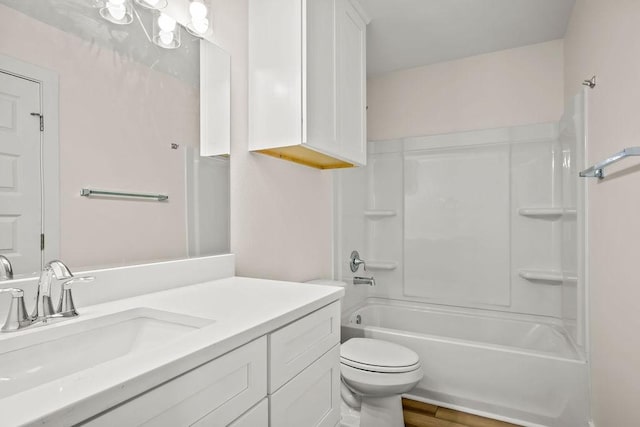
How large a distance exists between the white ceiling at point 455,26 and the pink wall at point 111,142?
4.89ft

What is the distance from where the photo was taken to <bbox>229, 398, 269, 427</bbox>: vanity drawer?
0.81 meters

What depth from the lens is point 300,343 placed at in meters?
1.05

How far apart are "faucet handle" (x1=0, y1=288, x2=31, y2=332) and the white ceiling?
85.1 inches

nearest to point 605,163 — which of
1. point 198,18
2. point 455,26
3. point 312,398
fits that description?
point 312,398

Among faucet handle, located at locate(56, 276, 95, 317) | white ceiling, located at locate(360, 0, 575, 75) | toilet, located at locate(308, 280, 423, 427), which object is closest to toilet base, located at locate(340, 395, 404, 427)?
toilet, located at locate(308, 280, 423, 427)

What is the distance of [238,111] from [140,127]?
55cm

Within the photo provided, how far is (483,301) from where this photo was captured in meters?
2.71

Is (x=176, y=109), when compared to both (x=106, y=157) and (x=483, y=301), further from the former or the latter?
(x=483, y=301)

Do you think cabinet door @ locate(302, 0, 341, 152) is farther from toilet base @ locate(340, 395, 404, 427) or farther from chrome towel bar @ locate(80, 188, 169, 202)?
toilet base @ locate(340, 395, 404, 427)

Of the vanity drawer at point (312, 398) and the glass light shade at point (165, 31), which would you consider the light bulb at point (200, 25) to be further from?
the vanity drawer at point (312, 398)

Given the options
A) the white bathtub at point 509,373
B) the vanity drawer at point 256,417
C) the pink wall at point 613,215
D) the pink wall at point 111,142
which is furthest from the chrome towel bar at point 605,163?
the pink wall at point 111,142

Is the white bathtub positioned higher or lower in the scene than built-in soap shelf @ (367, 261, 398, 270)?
lower

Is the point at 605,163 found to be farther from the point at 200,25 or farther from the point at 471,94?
the point at 471,94

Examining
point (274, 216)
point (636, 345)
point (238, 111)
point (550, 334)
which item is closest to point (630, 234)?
point (636, 345)
